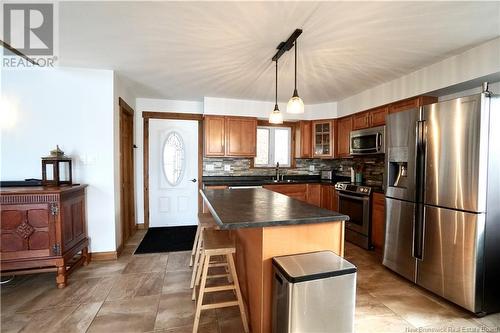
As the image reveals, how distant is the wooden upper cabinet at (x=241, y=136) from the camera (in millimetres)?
4254

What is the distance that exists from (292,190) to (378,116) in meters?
1.79

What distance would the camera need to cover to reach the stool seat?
5.82 feet

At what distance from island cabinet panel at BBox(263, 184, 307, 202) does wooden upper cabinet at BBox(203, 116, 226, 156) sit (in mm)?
1116

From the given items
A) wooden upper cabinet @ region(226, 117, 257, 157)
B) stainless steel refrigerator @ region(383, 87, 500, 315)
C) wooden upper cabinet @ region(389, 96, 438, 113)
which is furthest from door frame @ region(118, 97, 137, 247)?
wooden upper cabinet @ region(389, 96, 438, 113)

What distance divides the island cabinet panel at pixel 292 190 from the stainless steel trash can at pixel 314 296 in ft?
9.04

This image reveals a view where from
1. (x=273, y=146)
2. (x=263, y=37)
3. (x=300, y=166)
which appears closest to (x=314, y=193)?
(x=300, y=166)

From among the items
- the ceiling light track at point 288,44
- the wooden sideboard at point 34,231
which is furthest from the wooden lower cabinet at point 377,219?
the wooden sideboard at point 34,231

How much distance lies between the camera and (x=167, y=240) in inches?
146

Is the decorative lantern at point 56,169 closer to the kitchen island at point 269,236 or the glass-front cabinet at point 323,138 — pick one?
the kitchen island at point 269,236

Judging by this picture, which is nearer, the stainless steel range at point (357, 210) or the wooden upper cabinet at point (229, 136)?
the stainless steel range at point (357, 210)

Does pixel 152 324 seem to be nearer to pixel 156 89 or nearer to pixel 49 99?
pixel 49 99

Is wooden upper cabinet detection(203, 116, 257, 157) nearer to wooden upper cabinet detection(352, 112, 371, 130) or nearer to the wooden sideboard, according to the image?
wooden upper cabinet detection(352, 112, 371, 130)

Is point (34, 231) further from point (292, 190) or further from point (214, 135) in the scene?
point (292, 190)

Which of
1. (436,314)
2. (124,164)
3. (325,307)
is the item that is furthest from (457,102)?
(124,164)
